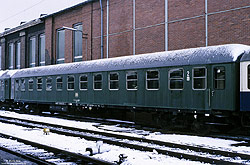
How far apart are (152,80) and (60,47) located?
1751 cm

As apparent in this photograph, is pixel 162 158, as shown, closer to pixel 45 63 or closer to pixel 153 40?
pixel 153 40

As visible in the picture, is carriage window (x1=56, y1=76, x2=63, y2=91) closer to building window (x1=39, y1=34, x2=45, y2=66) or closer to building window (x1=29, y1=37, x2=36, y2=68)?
building window (x1=39, y1=34, x2=45, y2=66)

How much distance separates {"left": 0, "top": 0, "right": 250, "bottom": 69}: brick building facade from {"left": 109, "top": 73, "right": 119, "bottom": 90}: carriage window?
5115 mm

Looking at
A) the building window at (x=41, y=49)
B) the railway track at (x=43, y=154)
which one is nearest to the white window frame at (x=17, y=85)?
the building window at (x=41, y=49)

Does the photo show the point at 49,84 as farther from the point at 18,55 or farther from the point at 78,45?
the point at 18,55

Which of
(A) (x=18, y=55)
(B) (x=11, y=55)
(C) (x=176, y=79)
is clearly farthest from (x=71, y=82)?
(B) (x=11, y=55)

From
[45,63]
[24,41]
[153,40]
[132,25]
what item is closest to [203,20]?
[153,40]

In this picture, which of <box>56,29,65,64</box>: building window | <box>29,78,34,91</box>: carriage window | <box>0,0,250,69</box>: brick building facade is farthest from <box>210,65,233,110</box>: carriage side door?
<box>56,29,65,64</box>: building window

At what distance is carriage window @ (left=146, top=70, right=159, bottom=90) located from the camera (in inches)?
554

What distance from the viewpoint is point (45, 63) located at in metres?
31.4

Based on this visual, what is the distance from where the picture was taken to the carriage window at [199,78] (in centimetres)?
1220

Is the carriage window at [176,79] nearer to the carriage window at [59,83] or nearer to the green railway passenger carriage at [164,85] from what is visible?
the green railway passenger carriage at [164,85]

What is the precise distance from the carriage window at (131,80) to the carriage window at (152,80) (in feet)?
2.66

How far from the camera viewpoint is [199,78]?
40.6ft
